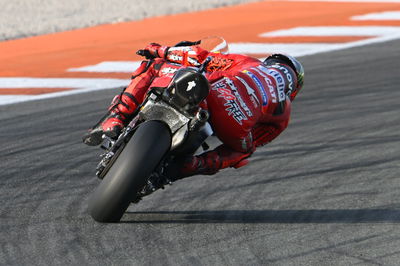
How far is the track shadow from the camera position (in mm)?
5773

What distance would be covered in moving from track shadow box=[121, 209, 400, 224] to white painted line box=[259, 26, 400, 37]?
808 cm

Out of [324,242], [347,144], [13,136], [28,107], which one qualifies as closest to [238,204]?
[324,242]

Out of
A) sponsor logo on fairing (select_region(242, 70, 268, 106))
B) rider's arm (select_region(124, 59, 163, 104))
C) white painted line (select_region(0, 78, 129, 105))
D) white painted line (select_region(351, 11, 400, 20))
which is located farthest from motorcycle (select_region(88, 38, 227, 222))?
white painted line (select_region(351, 11, 400, 20))

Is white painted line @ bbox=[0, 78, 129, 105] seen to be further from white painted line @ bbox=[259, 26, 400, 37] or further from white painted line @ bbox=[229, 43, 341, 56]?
white painted line @ bbox=[259, 26, 400, 37]

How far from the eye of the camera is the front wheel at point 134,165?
5.17 meters

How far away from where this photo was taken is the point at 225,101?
576 cm

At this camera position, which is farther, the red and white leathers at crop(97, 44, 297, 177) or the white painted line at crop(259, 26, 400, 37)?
the white painted line at crop(259, 26, 400, 37)

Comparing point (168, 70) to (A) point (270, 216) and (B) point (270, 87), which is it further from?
(A) point (270, 216)

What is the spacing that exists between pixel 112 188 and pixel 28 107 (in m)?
4.77

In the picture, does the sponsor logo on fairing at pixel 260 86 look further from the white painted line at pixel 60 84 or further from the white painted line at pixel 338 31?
the white painted line at pixel 338 31

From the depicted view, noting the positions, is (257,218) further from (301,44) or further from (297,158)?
(301,44)

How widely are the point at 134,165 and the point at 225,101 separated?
0.89m

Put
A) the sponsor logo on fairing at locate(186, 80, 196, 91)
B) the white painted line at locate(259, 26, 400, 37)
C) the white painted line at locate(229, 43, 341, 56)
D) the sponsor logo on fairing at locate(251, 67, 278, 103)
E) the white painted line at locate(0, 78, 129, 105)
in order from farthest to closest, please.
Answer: the white painted line at locate(259, 26, 400, 37), the white painted line at locate(229, 43, 341, 56), the white painted line at locate(0, 78, 129, 105), the sponsor logo on fairing at locate(251, 67, 278, 103), the sponsor logo on fairing at locate(186, 80, 196, 91)

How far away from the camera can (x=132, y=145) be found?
17.2ft
